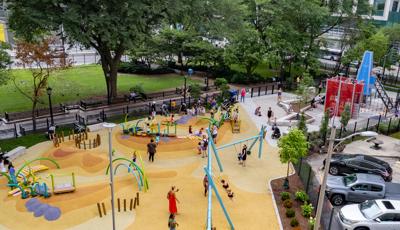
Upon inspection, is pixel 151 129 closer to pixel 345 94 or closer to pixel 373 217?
pixel 373 217

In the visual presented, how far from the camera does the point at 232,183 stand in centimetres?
2319

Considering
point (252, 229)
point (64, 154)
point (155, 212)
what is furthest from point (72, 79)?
point (252, 229)

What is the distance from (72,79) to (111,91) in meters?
11.7

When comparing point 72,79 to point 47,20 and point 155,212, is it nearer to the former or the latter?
point 47,20

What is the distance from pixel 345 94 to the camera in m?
36.6

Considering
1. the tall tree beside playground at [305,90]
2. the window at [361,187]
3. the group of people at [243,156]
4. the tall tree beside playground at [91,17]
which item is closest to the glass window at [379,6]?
the tall tree beside playground at [305,90]

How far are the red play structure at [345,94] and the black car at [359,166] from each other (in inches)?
469

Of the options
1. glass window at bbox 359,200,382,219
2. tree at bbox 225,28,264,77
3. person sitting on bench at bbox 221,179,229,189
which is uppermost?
tree at bbox 225,28,264,77

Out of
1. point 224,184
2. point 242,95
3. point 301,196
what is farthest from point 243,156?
point 242,95

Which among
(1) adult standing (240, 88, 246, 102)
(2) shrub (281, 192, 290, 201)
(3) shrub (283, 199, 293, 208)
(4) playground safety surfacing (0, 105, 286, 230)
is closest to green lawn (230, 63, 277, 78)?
(1) adult standing (240, 88, 246, 102)

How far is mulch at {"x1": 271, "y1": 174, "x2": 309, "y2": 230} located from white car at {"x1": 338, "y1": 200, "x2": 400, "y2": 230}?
1.92 metres

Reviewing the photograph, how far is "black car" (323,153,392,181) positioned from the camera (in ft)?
78.5

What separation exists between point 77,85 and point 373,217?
119 feet

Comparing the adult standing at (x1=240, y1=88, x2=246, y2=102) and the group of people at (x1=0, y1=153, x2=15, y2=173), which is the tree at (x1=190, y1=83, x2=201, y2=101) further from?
the group of people at (x1=0, y1=153, x2=15, y2=173)
